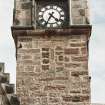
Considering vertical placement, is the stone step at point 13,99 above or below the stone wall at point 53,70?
below

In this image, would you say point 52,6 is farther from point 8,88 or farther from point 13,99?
point 13,99

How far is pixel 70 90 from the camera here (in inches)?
584

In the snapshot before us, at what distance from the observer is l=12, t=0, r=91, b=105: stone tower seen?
14.8 metres

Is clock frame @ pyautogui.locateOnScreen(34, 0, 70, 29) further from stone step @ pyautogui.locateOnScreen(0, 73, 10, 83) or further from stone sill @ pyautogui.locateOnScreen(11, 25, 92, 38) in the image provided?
stone step @ pyautogui.locateOnScreen(0, 73, 10, 83)

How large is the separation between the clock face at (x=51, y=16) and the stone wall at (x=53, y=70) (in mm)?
358

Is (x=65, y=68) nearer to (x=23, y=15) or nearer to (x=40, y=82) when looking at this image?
(x=40, y=82)

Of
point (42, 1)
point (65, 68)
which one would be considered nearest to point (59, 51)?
point (65, 68)

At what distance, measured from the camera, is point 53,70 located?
49.4ft

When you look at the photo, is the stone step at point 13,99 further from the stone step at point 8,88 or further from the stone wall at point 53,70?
the stone wall at point 53,70

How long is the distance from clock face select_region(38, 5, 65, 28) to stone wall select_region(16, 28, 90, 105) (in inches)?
14.1

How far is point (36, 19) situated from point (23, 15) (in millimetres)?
326

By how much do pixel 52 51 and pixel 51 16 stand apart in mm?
909

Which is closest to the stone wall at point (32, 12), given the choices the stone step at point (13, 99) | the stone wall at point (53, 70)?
the stone wall at point (53, 70)

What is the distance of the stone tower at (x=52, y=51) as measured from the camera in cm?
1483
